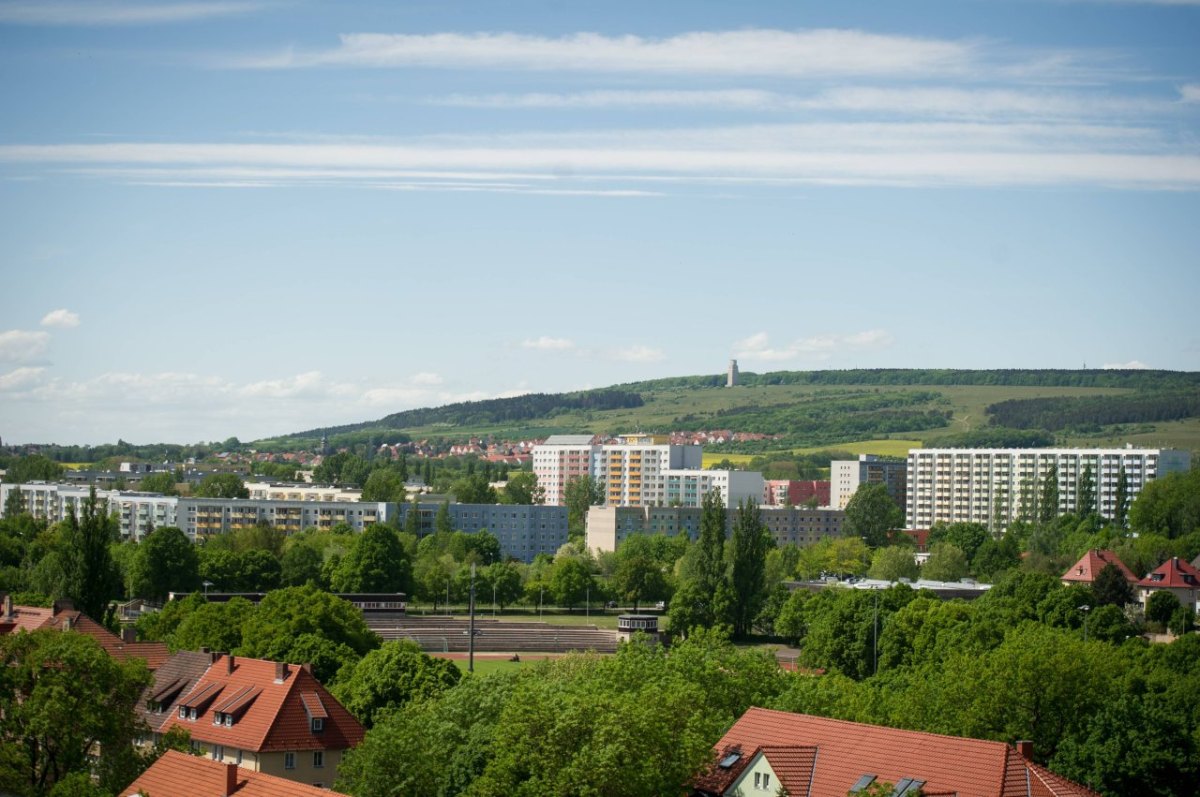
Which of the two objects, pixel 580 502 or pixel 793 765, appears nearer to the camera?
pixel 793 765

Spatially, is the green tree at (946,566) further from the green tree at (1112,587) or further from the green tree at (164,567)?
the green tree at (164,567)

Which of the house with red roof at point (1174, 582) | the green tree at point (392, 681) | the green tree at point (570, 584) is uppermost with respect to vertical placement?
the green tree at point (392, 681)

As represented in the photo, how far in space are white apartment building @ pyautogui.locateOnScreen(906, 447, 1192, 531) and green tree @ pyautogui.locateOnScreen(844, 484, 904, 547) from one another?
18.1 meters

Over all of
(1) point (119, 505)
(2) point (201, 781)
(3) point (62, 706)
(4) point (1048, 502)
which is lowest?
(2) point (201, 781)

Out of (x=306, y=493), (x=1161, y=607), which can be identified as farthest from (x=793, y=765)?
(x=306, y=493)

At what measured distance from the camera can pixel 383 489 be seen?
7151 inches

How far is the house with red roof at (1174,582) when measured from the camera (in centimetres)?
11162

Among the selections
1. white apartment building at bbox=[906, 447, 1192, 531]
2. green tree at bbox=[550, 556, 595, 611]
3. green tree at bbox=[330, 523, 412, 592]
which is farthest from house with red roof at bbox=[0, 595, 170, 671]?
white apartment building at bbox=[906, 447, 1192, 531]

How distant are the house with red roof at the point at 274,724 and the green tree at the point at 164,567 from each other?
2348 inches

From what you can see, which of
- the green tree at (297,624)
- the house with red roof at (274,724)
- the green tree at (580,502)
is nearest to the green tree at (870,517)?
the green tree at (580,502)

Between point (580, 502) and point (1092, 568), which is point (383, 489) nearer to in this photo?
point (580, 502)

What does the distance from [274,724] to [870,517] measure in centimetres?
12247

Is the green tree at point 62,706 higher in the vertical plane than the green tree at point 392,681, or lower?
higher

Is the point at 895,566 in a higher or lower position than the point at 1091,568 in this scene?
lower
